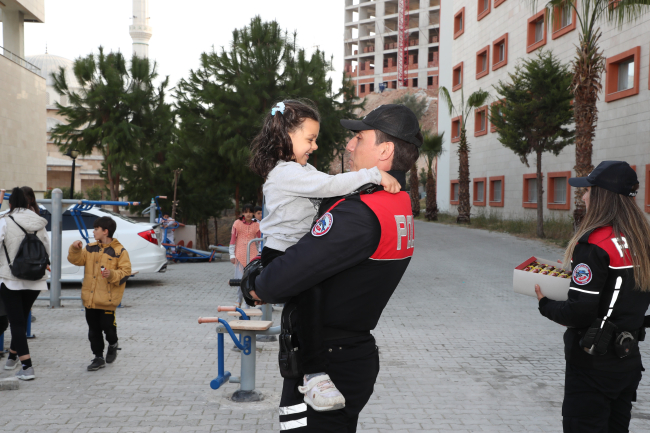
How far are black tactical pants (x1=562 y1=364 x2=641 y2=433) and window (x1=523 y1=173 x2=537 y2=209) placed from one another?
87.2ft

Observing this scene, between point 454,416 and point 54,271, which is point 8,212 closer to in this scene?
point 54,271

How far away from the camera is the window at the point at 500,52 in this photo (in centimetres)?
3119

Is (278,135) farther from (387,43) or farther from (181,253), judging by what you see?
(387,43)

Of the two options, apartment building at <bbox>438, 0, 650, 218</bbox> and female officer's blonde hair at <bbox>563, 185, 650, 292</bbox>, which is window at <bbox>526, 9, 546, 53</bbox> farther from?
female officer's blonde hair at <bbox>563, 185, 650, 292</bbox>

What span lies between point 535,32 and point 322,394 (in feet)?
98.1

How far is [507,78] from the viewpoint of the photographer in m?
30.8

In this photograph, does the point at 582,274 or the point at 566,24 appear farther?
the point at 566,24

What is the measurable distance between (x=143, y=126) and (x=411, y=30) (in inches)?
3390

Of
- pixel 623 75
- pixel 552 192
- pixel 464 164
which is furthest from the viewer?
pixel 464 164

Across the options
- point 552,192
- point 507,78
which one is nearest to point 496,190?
point 507,78

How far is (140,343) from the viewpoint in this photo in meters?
7.38

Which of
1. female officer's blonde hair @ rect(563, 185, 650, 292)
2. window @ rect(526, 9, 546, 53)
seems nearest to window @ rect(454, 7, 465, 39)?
window @ rect(526, 9, 546, 53)

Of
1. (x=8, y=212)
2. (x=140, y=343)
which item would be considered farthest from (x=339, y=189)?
(x=140, y=343)

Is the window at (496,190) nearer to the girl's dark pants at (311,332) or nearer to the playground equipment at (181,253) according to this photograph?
the playground equipment at (181,253)
